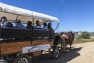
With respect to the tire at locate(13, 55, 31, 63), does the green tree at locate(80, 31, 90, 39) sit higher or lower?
higher

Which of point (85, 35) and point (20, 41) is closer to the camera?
point (20, 41)

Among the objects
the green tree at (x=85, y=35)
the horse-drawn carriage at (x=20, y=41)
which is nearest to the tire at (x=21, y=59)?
the horse-drawn carriage at (x=20, y=41)

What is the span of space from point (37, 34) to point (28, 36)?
0.72 m

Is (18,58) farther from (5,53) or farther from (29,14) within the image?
(29,14)

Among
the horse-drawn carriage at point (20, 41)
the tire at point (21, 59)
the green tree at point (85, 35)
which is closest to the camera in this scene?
the horse-drawn carriage at point (20, 41)

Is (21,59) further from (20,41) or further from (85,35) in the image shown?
(85,35)

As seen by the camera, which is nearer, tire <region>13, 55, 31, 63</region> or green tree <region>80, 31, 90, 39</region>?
tire <region>13, 55, 31, 63</region>

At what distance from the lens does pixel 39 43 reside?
8117mm

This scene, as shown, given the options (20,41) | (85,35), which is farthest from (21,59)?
(85,35)

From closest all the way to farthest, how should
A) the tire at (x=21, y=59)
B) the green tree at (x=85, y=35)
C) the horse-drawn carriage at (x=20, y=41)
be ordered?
the horse-drawn carriage at (x=20, y=41), the tire at (x=21, y=59), the green tree at (x=85, y=35)

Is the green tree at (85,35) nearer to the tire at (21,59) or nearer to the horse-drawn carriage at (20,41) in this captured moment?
the horse-drawn carriage at (20,41)

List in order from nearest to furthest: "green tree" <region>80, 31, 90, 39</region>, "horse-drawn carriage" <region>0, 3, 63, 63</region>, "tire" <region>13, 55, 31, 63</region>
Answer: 1. "horse-drawn carriage" <region>0, 3, 63, 63</region>
2. "tire" <region>13, 55, 31, 63</region>
3. "green tree" <region>80, 31, 90, 39</region>

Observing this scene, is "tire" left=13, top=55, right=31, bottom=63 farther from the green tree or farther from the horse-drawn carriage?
the green tree

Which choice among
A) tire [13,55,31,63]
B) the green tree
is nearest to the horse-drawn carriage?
tire [13,55,31,63]
